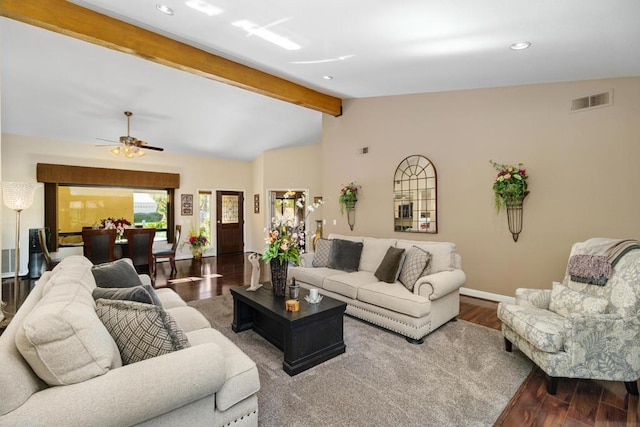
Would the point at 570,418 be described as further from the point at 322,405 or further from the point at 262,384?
the point at 262,384

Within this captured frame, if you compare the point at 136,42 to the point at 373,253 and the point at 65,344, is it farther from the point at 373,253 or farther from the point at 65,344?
the point at 373,253

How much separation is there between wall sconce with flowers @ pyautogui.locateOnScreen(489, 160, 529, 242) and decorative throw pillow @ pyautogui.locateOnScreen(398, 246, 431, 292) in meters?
1.58

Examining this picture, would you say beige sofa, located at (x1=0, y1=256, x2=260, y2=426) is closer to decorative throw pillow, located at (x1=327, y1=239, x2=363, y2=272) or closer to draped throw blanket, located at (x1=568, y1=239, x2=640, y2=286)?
decorative throw pillow, located at (x1=327, y1=239, x2=363, y2=272)

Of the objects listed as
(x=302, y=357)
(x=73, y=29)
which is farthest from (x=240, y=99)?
(x=302, y=357)

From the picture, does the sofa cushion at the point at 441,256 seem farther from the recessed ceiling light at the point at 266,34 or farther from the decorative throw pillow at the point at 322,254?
the recessed ceiling light at the point at 266,34

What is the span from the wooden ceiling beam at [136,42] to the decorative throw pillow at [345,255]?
100 inches

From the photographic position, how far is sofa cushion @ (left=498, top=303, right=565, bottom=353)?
83.9 inches

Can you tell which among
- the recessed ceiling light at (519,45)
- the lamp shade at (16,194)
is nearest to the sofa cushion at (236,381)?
the recessed ceiling light at (519,45)

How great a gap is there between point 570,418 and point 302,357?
1866mm

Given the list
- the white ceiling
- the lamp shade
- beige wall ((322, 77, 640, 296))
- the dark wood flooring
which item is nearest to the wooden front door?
the white ceiling

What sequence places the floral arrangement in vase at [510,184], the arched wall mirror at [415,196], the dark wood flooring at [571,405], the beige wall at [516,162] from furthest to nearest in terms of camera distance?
the arched wall mirror at [415,196] → the floral arrangement in vase at [510,184] → the beige wall at [516,162] → the dark wood flooring at [571,405]

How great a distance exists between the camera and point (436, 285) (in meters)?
3.02

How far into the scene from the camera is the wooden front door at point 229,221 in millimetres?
8766

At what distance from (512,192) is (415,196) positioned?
1455mm
